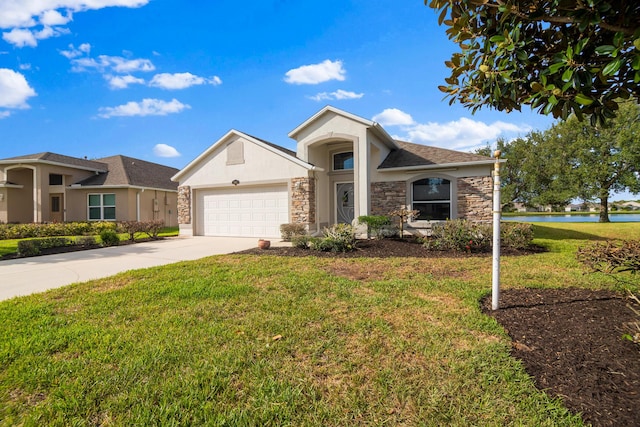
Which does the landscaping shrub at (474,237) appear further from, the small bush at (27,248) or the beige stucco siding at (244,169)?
the small bush at (27,248)

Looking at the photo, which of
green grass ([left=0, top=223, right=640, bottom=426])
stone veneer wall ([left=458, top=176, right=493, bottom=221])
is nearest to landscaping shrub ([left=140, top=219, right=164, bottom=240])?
green grass ([left=0, top=223, right=640, bottom=426])

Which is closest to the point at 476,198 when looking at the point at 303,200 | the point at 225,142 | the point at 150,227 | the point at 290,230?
the point at 303,200

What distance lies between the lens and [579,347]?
2732 mm

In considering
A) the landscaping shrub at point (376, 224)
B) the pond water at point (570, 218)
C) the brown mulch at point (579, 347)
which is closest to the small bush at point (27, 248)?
the landscaping shrub at point (376, 224)

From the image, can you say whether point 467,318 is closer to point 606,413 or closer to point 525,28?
point 606,413

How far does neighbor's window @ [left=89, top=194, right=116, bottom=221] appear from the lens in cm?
1909

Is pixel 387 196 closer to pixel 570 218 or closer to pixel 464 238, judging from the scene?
pixel 464 238

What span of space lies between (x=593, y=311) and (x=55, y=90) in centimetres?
1922

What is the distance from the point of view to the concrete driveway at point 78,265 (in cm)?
560

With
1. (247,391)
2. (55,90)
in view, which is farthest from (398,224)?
(55,90)

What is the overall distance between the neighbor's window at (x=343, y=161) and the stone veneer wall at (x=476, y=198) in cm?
517

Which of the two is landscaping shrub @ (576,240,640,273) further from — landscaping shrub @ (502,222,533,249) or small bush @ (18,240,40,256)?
small bush @ (18,240,40,256)

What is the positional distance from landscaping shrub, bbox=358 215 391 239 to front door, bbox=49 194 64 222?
69.5 ft

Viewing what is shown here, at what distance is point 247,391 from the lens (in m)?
2.28
